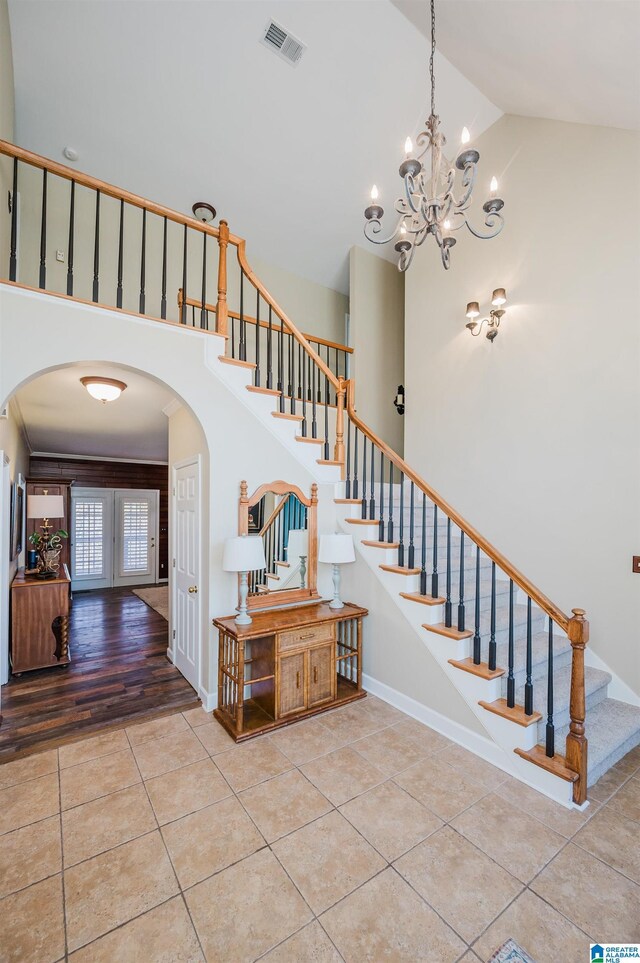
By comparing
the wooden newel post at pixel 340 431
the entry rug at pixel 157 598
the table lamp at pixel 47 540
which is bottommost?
the entry rug at pixel 157 598

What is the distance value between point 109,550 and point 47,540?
428cm

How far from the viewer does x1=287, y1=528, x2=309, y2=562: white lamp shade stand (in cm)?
375

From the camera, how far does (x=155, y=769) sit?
2.52 meters

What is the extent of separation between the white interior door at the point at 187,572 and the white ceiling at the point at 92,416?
84cm

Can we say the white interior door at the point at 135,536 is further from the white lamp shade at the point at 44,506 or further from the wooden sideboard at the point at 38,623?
the wooden sideboard at the point at 38,623

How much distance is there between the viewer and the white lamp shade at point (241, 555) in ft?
9.69

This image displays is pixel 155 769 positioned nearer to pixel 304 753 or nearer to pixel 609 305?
A: pixel 304 753

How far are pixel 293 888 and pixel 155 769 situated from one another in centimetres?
116

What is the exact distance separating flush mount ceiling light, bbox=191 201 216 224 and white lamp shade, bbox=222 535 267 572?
13.7 ft

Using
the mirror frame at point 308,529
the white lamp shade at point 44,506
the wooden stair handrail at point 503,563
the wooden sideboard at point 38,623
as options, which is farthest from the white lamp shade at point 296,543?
the white lamp shade at point 44,506

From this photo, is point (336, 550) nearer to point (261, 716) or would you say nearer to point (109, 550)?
point (261, 716)

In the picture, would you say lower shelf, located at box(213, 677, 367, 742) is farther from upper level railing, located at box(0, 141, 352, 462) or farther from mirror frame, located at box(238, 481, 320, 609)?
upper level railing, located at box(0, 141, 352, 462)

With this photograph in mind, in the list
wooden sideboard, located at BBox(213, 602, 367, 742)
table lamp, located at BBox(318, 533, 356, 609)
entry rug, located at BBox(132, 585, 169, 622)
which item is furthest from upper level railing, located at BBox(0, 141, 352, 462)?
entry rug, located at BBox(132, 585, 169, 622)

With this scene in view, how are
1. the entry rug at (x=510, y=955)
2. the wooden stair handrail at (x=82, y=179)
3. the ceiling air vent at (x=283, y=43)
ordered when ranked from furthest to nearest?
1. the ceiling air vent at (x=283, y=43)
2. the wooden stair handrail at (x=82, y=179)
3. the entry rug at (x=510, y=955)
